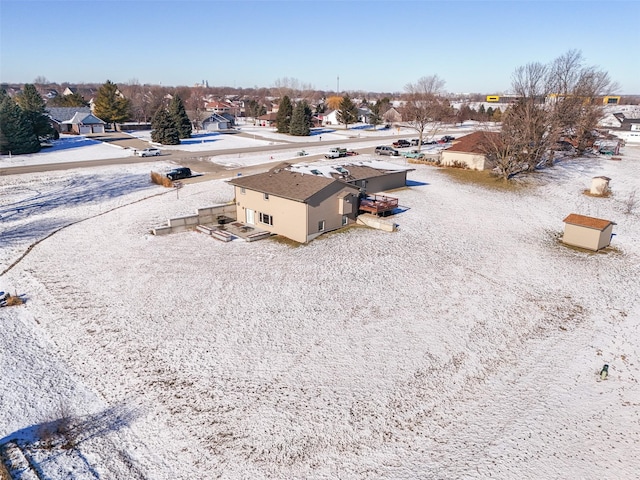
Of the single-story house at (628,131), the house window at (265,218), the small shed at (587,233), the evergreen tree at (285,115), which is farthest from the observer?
the evergreen tree at (285,115)

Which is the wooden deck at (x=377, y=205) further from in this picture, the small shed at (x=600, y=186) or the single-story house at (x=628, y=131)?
the single-story house at (x=628, y=131)

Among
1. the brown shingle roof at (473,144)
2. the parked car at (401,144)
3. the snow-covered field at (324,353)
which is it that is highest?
the brown shingle roof at (473,144)

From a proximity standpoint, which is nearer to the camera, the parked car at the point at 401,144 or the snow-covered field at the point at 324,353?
the snow-covered field at the point at 324,353

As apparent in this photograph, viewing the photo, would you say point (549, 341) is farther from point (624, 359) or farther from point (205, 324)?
point (205, 324)

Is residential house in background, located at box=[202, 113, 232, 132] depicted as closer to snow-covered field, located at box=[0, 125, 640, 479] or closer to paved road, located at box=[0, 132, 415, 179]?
paved road, located at box=[0, 132, 415, 179]

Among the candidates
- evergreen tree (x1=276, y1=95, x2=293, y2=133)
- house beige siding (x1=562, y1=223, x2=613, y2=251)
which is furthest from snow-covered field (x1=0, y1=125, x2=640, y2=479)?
evergreen tree (x1=276, y1=95, x2=293, y2=133)

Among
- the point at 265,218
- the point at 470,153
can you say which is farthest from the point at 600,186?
the point at 265,218

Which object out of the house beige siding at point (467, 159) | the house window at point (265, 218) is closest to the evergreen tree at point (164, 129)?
the house beige siding at point (467, 159)
